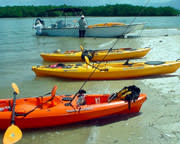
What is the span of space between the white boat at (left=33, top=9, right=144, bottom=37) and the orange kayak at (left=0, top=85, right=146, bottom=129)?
1322cm

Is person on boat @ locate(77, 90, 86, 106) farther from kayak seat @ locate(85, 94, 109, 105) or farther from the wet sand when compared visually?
the wet sand

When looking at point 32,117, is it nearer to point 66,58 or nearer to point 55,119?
point 55,119

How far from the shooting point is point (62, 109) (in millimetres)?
5152

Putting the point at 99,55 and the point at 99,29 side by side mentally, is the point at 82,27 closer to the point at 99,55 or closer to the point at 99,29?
the point at 99,29

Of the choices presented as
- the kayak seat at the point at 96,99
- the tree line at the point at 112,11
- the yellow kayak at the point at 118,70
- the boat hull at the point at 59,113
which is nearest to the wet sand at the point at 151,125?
the boat hull at the point at 59,113

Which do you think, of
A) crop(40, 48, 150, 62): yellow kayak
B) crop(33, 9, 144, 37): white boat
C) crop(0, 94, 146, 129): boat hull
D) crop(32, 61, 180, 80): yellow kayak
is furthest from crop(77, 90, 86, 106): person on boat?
crop(33, 9, 144, 37): white boat

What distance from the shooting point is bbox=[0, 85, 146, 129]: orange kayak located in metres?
5.02

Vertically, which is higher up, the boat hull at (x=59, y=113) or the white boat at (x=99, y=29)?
the white boat at (x=99, y=29)

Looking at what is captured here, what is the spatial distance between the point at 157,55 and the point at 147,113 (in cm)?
695

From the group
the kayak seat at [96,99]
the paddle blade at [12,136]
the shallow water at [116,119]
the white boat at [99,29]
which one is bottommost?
the shallow water at [116,119]

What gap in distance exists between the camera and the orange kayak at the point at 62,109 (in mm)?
5020

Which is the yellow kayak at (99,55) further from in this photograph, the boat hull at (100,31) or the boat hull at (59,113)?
the boat hull at (100,31)

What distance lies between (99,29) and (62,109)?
49.1ft

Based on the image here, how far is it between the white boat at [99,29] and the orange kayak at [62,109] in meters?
13.2
